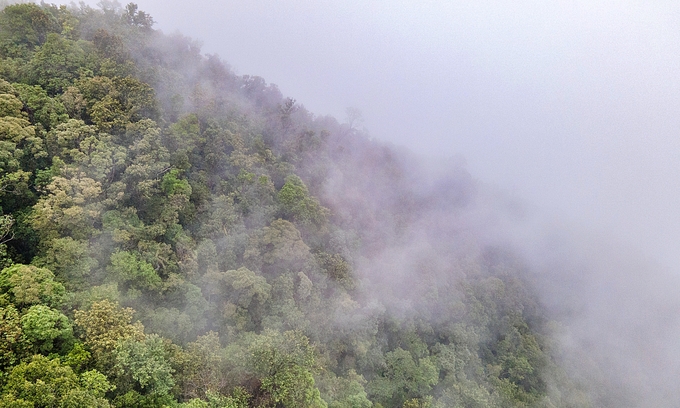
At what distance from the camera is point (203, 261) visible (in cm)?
2928

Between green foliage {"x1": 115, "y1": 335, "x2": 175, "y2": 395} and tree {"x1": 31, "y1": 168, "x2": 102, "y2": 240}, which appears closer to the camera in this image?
green foliage {"x1": 115, "y1": 335, "x2": 175, "y2": 395}

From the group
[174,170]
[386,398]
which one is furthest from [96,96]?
[386,398]

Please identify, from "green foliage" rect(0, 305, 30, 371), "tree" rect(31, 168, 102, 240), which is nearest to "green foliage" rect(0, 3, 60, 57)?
"tree" rect(31, 168, 102, 240)

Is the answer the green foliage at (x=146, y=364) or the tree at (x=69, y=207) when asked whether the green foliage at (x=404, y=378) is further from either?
the tree at (x=69, y=207)

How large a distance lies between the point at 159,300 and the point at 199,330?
3650 millimetres

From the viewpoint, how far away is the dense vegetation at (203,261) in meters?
18.9

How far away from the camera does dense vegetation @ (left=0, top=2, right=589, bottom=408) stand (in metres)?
18.9

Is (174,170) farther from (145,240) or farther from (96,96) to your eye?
(96,96)

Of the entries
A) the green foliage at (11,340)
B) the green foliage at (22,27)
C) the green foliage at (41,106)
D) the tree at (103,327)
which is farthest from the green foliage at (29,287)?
the green foliage at (22,27)

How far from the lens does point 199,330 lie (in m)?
26.5

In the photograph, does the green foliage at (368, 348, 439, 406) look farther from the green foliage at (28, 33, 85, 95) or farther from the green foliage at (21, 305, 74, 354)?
the green foliage at (28, 33, 85, 95)

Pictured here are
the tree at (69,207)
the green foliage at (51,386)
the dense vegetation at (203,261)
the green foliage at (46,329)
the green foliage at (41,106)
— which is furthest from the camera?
the green foliage at (41,106)

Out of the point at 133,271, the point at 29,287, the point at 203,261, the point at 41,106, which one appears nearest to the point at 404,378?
the point at 203,261

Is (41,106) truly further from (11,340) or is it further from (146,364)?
(146,364)
